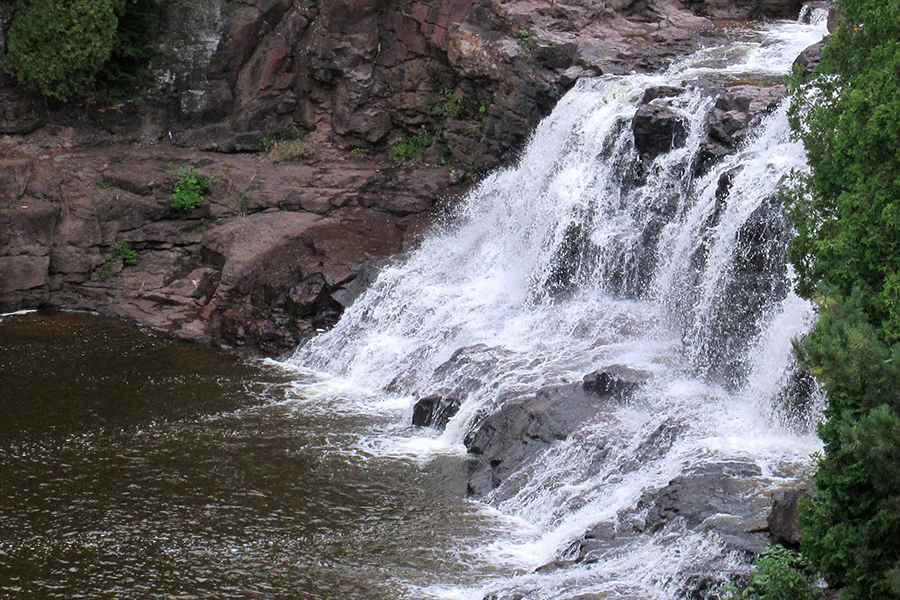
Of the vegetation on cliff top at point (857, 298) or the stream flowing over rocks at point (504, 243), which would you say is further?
the stream flowing over rocks at point (504, 243)

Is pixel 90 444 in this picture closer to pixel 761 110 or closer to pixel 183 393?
pixel 183 393

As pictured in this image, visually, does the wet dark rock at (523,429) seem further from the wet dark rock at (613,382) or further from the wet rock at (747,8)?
the wet rock at (747,8)

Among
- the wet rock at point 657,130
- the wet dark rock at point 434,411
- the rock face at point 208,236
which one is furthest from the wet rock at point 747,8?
the wet dark rock at point 434,411

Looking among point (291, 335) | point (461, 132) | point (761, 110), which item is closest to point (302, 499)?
point (291, 335)

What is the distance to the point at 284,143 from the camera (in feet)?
73.0

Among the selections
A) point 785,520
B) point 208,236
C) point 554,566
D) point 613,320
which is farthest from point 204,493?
point 208,236

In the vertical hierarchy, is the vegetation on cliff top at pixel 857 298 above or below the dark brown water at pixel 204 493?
above

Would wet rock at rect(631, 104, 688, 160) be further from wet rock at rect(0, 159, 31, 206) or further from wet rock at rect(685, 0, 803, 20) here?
wet rock at rect(0, 159, 31, 206)

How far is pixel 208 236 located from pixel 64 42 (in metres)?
4.88

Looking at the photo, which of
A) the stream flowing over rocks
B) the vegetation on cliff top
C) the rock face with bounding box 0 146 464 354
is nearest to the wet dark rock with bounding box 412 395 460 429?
the stream flowing over rocks

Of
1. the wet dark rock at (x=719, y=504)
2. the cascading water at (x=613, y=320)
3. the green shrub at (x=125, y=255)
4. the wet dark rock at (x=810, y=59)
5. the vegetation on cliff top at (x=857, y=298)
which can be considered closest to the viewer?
the vegetation on cliff top at (x=857, y=298)

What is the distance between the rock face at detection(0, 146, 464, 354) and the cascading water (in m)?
A: 0.92

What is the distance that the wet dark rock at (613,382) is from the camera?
543 inches

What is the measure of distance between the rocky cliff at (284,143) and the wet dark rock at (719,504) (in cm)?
850
